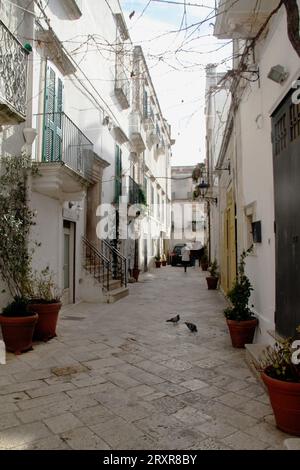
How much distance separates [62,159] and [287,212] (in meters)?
5.21

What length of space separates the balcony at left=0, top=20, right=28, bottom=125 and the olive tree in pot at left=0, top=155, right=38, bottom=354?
3.02 feet

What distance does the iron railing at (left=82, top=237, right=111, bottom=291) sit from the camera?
402 inches

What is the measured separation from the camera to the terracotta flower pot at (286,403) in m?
2.68

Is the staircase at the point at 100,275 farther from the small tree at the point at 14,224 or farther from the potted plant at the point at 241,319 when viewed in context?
the potted plant at the point at 241,319

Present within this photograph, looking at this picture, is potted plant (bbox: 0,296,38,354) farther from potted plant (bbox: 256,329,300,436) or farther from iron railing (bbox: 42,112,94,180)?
potted plant (bbox: 256,329,300,436)

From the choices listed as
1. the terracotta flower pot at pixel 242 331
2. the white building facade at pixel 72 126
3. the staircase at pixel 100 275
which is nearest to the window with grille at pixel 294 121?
the terracotta flower pot at pixel 242 331

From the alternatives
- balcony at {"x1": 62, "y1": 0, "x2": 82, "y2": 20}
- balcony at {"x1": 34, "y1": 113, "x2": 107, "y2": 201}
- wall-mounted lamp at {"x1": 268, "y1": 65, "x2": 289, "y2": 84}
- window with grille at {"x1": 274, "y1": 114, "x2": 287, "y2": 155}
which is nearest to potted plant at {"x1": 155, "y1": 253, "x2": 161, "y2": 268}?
balcony at {"x1": 34, "y1": 113, "x2": 107, "y2": 201}

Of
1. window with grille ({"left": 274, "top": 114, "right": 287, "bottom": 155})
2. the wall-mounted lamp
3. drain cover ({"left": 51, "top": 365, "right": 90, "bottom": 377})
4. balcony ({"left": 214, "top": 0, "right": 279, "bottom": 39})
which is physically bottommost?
drain cover ({"left": 51, "top": 365, "right": 90, "bottom": 377})

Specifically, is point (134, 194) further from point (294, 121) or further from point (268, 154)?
point (294, 121)

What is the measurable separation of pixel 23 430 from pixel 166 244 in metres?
28.5

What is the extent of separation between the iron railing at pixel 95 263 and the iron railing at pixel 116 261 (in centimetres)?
92

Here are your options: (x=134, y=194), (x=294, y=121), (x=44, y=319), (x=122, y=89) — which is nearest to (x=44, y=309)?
(x=44, y=319)

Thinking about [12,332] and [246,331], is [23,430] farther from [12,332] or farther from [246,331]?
[246,331]

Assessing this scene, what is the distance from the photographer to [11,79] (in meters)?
5.33
